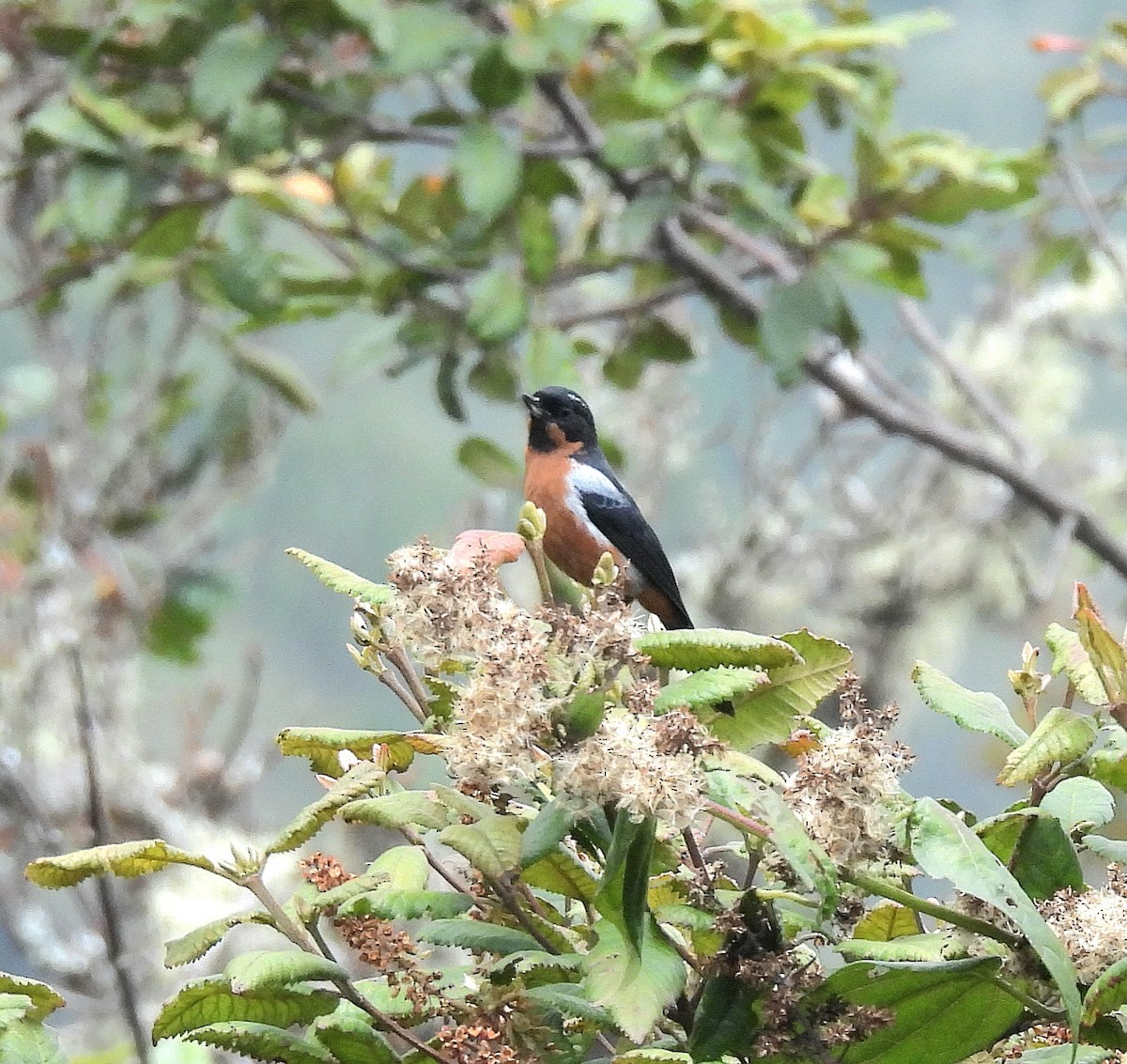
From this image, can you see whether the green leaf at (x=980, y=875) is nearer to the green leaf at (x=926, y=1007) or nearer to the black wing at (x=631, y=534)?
the green leaf at (x=926, y=1007)

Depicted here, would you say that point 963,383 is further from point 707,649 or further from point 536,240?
point 707,649

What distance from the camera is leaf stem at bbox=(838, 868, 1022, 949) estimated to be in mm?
494

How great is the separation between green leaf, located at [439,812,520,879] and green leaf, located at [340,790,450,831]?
0.02 metres

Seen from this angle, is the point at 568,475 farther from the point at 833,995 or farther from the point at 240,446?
the point at 833,995

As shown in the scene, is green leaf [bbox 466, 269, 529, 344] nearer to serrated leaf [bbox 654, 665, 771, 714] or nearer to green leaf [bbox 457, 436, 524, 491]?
green leaf [bbox 457, 436, 524, 491]

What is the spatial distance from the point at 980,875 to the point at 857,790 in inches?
1.9

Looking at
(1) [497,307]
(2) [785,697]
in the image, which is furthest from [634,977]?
(1) [497,307]

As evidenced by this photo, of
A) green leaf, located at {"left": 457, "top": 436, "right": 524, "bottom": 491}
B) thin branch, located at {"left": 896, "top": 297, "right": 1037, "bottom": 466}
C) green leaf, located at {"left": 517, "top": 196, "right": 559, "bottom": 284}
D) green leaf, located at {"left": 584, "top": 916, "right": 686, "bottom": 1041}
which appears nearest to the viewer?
green leaf, located at {"left": 584, "top": 916, "right": 686, "bottom": 1041}

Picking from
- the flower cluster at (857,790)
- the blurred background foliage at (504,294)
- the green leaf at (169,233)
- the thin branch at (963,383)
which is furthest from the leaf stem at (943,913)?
the thin branch at (963,383)

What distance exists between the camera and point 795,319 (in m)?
1.70

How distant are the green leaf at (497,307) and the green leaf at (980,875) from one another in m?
1.26

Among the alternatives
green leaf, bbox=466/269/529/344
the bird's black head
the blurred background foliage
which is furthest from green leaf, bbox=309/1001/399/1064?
the bird's black head

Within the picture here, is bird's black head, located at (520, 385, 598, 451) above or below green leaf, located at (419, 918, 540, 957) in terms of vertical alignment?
below

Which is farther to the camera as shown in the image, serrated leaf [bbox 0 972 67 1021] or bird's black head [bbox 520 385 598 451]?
bird's black head [bbox 520 385 598 451]
